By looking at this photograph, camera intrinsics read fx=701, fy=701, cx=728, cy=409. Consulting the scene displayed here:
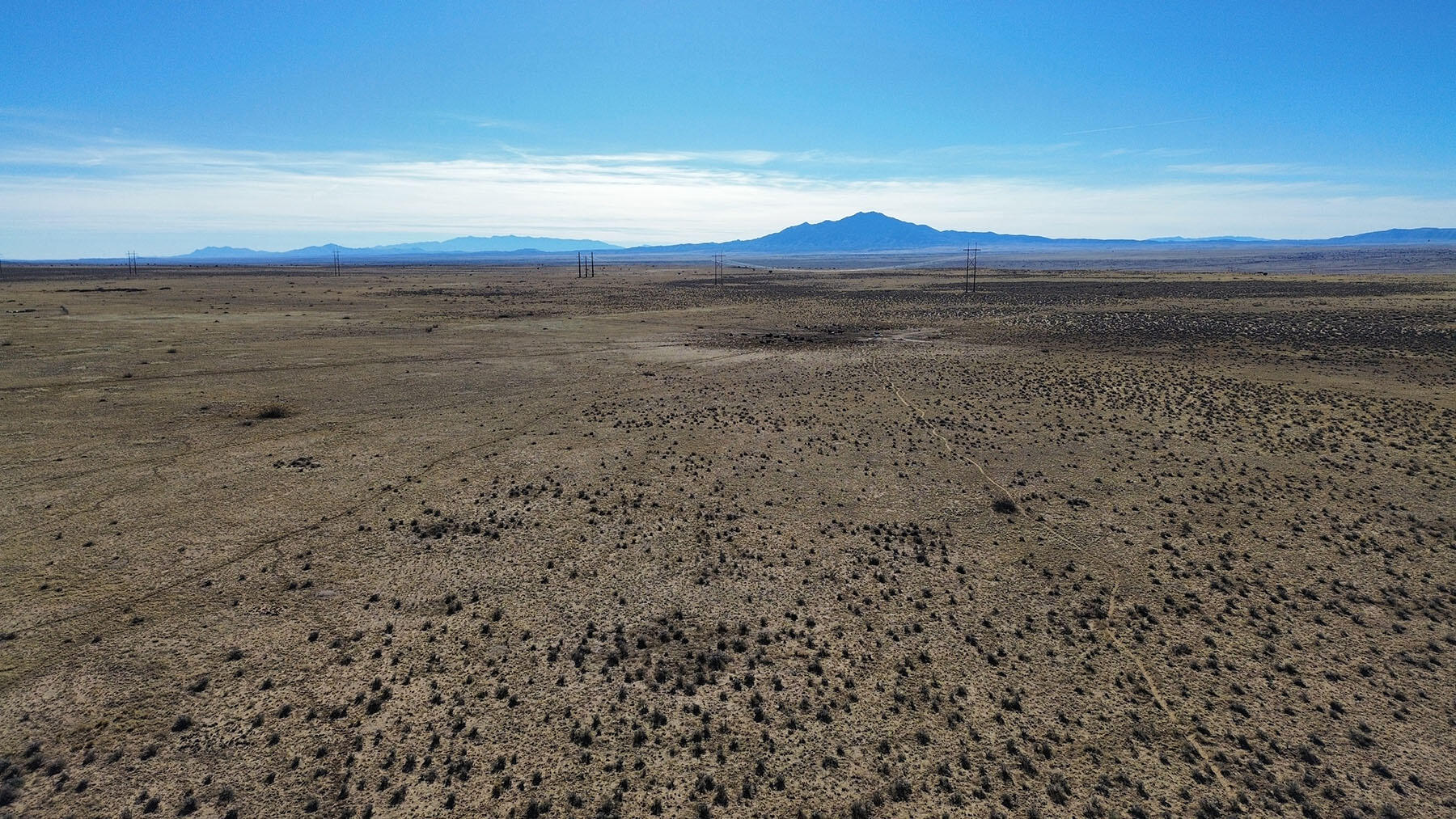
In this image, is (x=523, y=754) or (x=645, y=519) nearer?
(x=523, y=754)

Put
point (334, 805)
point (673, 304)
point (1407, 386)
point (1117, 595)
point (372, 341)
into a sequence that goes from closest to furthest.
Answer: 1. point (334, 805)
2. point (1117, 595)
3. point (1407, 386)
4. point (372, 341)
5. point (673, 304)

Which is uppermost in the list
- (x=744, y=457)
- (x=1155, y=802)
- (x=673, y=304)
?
(x=673, y=304)

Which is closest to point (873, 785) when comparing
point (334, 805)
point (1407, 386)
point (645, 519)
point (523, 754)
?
point (523, 754)

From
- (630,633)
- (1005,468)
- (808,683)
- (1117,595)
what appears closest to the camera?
(808,683)

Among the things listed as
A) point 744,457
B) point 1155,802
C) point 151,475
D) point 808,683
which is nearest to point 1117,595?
point 1155,802

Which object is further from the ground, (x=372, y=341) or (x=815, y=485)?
(x=372, y=341)

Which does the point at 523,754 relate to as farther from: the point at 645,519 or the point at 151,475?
the point at 151,475

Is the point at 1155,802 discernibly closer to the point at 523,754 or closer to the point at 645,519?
the point at 523,754
